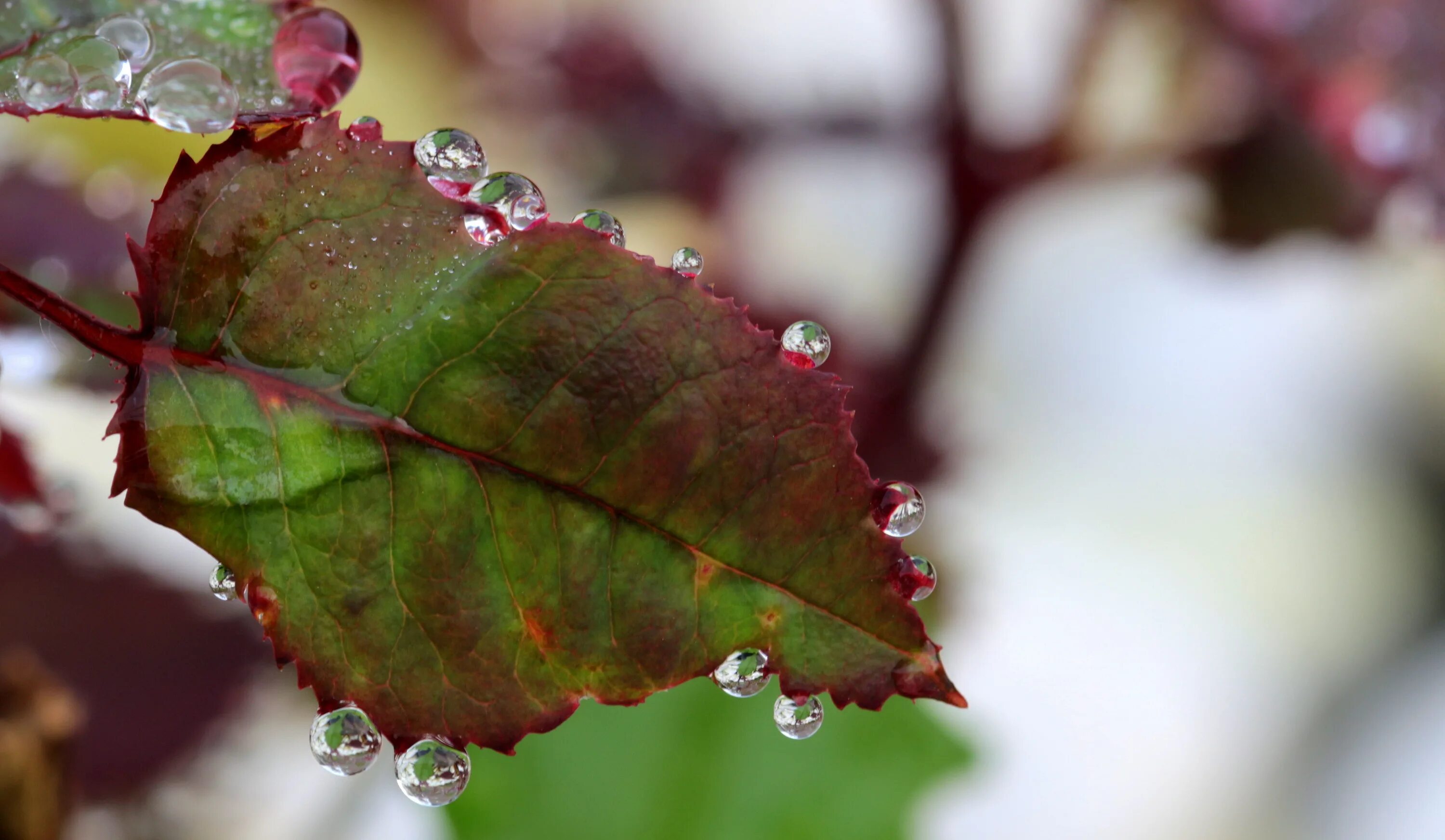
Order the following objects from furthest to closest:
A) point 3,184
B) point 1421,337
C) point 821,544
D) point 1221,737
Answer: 1. point 1421,337
2. point 1221,737
3. point 3,184
4. point 821,544

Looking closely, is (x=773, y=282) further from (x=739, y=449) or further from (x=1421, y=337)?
(x=1421, y=337)

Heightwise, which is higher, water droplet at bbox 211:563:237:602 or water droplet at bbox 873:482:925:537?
water droplet at bbox 873:482:925:537

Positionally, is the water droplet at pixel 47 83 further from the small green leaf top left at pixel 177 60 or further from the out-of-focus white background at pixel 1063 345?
the out-of-focus white background at pixel 1063 345

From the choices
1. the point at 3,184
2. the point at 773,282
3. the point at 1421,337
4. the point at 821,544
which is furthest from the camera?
the point at 1421,337

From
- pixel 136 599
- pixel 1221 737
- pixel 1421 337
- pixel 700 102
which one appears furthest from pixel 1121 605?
pixel 136 599

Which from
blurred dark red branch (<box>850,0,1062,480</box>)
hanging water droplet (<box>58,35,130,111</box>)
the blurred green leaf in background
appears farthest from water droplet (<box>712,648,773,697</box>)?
blurred dark red branch (<box>850,0,1062,480</box>)

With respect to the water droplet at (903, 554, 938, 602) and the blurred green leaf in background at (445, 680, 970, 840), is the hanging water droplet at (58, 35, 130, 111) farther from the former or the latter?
the blurred green leaf in background at (445, 680, 970, 840)

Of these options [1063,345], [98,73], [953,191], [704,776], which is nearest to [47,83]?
[98,73]

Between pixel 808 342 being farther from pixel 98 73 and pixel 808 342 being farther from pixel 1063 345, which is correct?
pixel 1063 345
